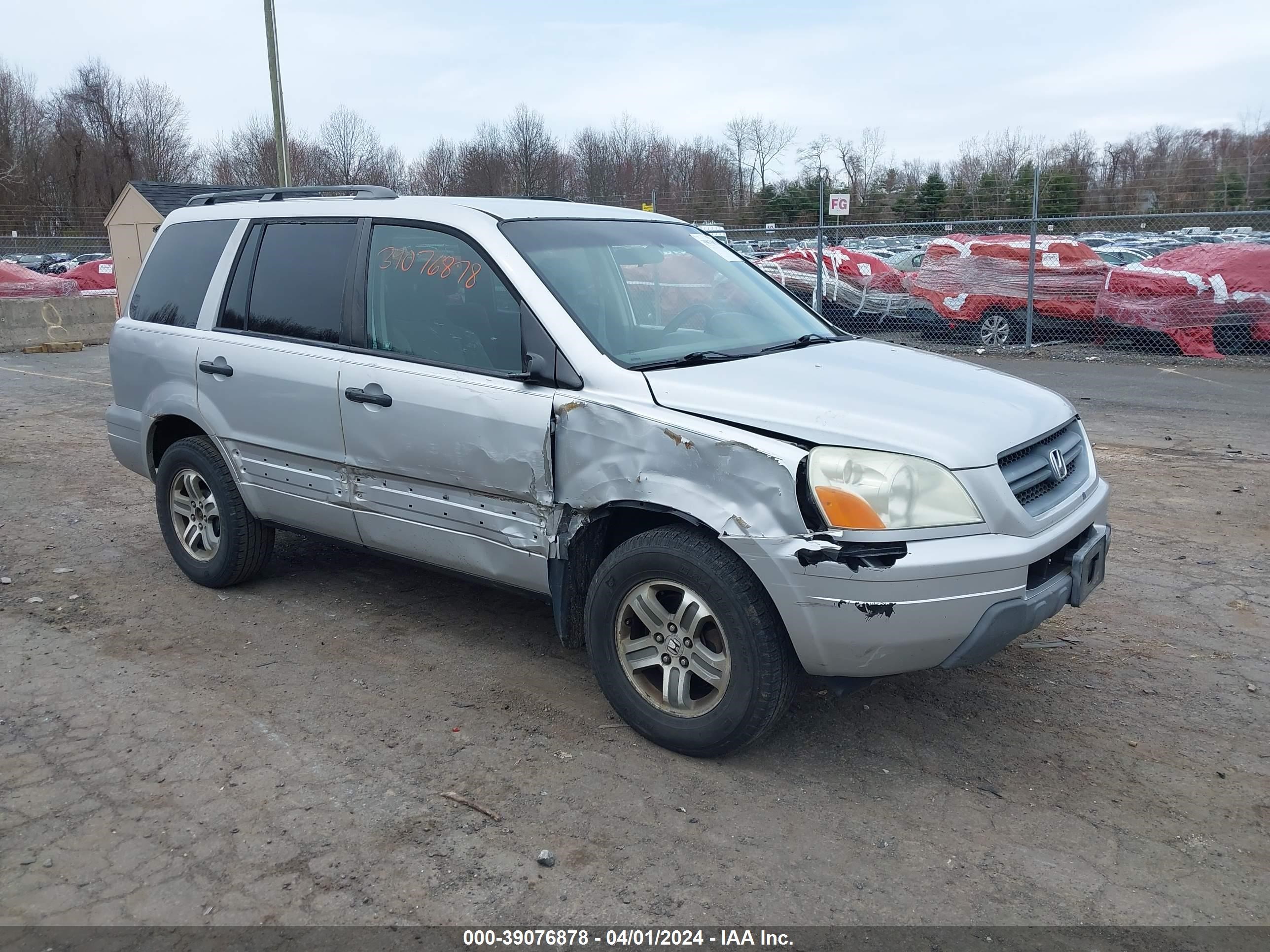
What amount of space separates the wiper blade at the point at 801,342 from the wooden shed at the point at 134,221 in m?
18.9

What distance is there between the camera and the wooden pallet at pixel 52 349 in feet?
56.5

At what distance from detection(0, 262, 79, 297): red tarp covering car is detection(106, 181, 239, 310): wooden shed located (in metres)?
1.26

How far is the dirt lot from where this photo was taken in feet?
9.36

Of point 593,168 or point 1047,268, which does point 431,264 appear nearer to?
point 1047,268

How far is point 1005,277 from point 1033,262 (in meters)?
0.61

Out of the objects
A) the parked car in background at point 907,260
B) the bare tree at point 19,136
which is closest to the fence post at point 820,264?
the parked car in background at point 907,260

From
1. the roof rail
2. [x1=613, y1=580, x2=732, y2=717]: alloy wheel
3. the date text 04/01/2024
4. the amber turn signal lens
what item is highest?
the roof rail

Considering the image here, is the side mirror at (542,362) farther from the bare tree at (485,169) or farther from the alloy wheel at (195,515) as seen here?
the bare tree at (485,169)

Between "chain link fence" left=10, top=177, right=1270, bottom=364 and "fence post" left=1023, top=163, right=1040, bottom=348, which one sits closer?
"chain link fence" left=10, top=177, right=1270, bottom=364

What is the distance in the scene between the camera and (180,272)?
17.6 feet

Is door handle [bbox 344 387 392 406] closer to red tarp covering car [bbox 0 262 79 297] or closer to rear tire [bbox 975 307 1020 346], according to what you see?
rear tire [bbox 975 307 1020 346]

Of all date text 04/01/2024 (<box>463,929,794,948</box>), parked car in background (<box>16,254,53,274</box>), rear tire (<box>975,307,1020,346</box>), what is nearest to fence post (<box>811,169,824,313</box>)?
rear tire (<box>975,307,1020,346</box>)

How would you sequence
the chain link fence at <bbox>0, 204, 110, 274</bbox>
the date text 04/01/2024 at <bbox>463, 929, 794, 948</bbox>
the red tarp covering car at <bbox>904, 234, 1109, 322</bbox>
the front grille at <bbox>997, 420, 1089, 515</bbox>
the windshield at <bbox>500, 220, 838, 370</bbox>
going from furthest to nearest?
the chain link fence at <bbox>0, 204, 110, 274</bbox>, the red tarp covering car at <bbox>904, 234, 1109, 322</bbox>, the windshield at <bbox>500, 220, 838, 370</bbox>, the front grille at <bbox>997, 420, 1089, 515</bbox>, the date text 04/01/2024 at <bbox>463, 929, 794, 948</bbox>

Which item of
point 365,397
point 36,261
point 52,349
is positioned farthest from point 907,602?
point 36,261
